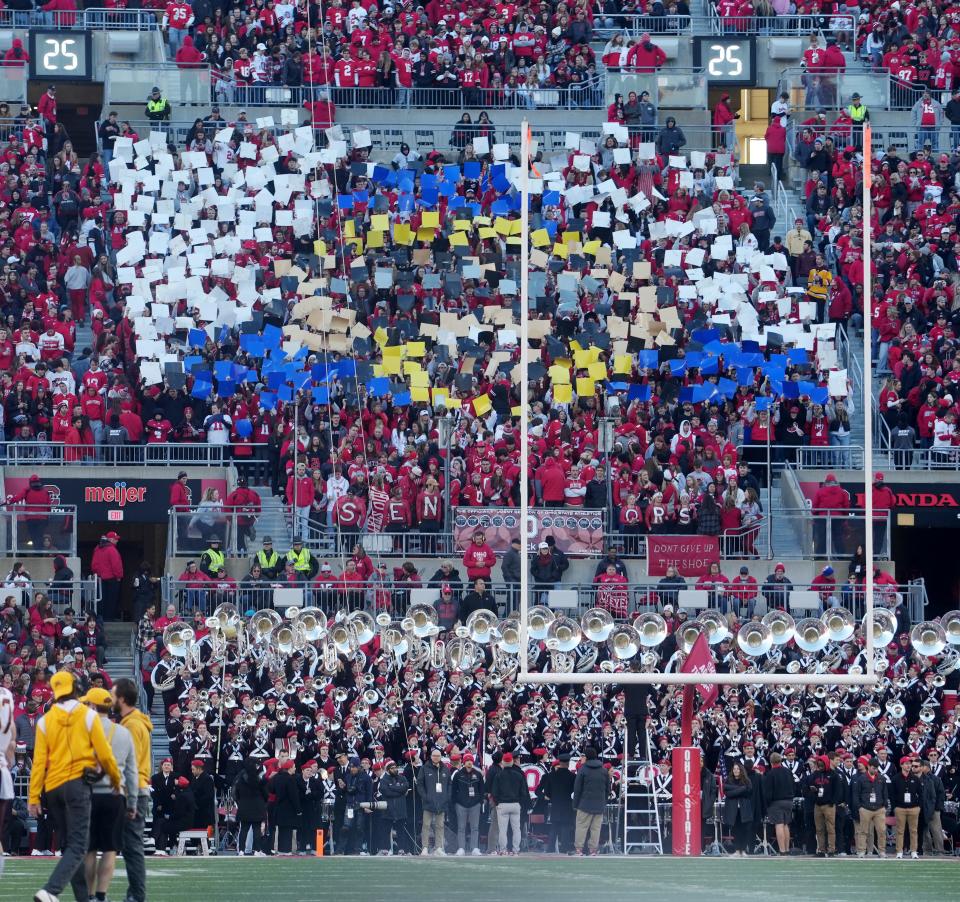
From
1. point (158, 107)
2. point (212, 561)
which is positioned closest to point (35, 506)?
point (212, 561)

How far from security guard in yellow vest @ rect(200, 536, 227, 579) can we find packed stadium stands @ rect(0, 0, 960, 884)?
113 millimetres

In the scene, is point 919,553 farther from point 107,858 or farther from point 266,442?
point 107,858

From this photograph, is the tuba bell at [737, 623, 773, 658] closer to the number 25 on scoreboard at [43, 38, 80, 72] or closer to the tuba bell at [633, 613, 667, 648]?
the tuba bell at [633, 613, 667, 648]

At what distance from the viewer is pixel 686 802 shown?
1991 cm

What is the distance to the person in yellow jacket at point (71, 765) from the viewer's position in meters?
13.4

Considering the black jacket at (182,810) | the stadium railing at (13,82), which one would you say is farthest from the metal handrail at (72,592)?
the stadium railing at (13,82)

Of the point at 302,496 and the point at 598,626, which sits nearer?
the point at 598,626

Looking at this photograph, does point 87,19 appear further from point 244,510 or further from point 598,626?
point 598,626

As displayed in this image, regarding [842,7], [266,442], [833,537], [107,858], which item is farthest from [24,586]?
[842,7]

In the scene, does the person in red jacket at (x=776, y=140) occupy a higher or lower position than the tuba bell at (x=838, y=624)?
higher

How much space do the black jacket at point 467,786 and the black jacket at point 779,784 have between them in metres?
2.42

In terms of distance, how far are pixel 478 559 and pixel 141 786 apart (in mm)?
11338

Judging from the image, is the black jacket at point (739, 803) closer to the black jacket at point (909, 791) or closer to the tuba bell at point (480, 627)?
the black jacket at point (909, 791)

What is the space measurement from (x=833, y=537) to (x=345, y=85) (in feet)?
33.5
